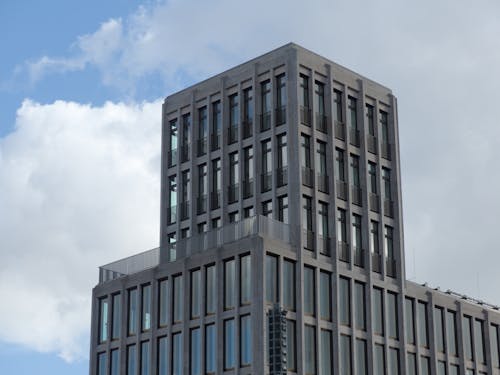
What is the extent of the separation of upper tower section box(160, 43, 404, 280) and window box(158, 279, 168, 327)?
218 inches

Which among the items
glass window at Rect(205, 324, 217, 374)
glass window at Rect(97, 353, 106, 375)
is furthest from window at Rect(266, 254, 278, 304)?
glass window at Rect(97, 353, 106, 375)

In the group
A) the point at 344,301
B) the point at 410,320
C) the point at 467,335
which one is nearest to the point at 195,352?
the point at 344,301

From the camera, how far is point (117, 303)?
300ft

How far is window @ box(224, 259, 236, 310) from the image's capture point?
8250cm

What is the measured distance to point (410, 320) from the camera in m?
91.9

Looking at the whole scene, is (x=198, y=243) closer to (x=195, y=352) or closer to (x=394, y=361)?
(x=195, y=352)

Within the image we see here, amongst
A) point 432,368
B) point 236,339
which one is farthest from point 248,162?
point 432,368

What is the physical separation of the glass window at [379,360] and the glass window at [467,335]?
36.5ft

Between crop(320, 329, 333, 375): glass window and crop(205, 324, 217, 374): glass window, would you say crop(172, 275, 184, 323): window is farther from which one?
crop(320, 329, 333, 375): glass window

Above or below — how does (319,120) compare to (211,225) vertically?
above

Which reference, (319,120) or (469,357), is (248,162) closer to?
(319,120)

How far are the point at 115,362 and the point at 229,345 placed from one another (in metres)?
11.9

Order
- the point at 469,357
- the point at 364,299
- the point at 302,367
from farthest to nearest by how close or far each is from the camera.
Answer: the point at 469,357 < the point at 364,299 < the point at 302,367

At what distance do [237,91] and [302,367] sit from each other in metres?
22.3
